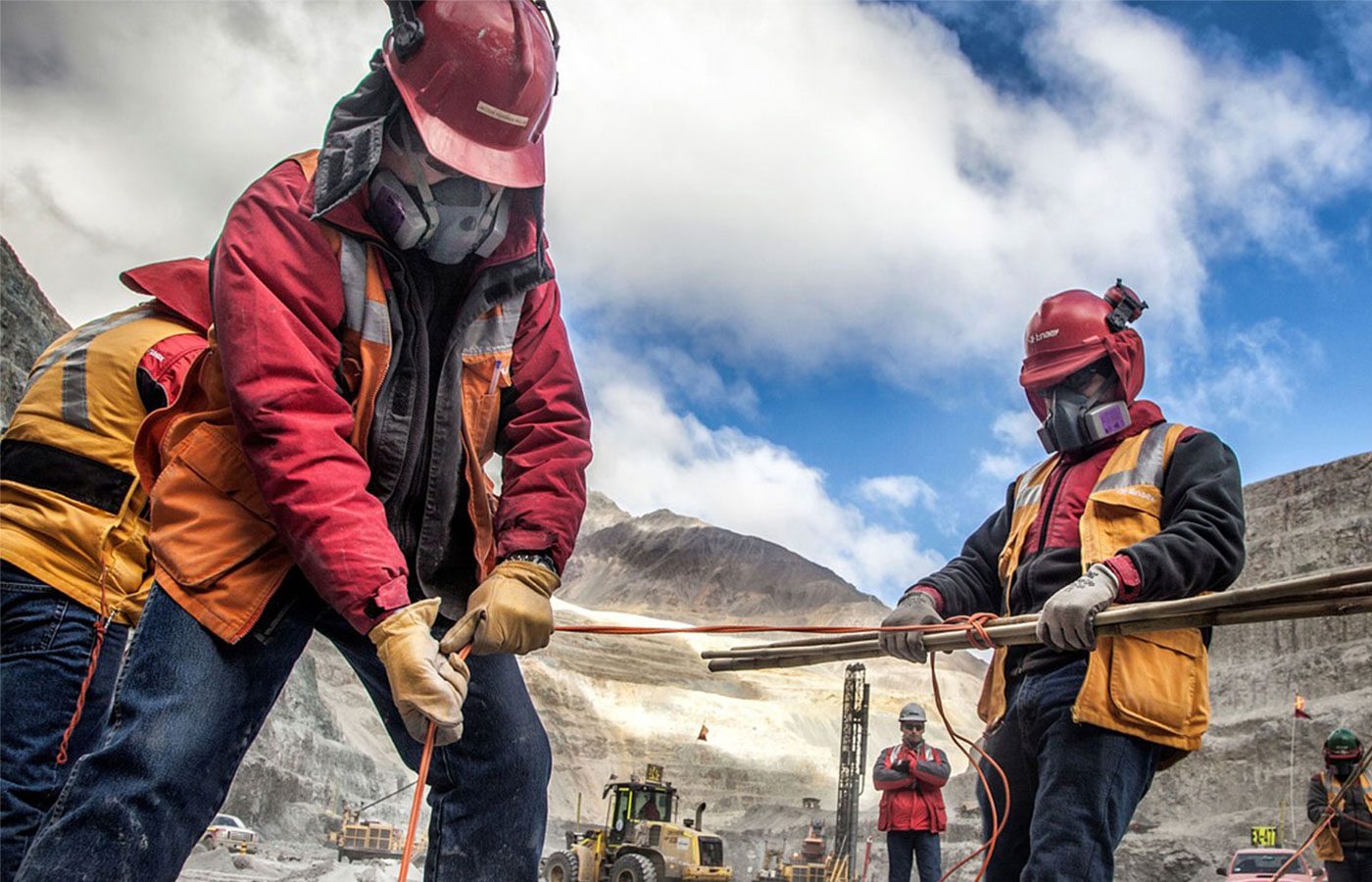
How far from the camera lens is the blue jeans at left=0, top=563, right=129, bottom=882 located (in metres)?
2.38

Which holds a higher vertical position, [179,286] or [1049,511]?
[179,286]

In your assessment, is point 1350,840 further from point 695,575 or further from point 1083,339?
point 695,575

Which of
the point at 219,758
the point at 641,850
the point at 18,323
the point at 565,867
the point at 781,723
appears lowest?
the point at 565,867

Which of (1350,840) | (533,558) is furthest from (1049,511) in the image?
(1350,840)

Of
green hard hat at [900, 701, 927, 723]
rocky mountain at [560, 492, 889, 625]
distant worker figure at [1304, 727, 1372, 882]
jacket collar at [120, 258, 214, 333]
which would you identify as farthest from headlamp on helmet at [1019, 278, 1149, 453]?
rocky mountain at [560, 492, 889, 625]

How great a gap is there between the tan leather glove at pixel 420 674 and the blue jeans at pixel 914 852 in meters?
7.01

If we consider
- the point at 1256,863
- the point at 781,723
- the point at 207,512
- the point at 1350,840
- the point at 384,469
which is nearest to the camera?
the point at 207,512

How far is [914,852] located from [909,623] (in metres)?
6.10

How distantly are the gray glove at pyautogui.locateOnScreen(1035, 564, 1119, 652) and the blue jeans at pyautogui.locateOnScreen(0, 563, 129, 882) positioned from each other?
2.08 m

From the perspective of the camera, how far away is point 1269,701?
1939cm

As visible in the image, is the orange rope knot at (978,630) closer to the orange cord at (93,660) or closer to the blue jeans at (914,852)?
the orange cord at (93,660)

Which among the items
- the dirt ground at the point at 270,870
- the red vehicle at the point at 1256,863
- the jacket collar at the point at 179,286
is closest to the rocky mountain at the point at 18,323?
the dirt ground at the point at 270,870

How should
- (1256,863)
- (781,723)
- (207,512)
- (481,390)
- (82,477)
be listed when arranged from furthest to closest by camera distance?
(781,723) < (1256,863) < (82,477) < (481,390) < (207,512)

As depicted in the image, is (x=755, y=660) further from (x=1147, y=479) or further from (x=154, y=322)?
(x=154, y=322)
